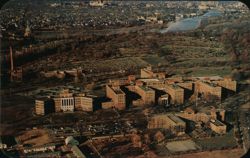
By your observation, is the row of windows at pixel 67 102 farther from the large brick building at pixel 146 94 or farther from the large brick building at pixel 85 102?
the large brick building at pixel 146 94

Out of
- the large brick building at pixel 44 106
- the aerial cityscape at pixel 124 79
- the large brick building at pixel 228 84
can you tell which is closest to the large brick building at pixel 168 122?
the aerial cityscape at pixel 124 79

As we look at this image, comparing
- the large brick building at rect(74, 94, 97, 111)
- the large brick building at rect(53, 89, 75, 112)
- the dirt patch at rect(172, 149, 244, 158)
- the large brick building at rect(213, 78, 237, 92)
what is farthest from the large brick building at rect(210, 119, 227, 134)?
the large brick building at rect(53, 89, 75, 112)

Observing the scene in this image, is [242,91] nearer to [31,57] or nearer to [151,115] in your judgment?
[151,115]

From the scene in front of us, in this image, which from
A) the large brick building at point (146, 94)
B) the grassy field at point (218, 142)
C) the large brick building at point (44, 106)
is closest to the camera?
the large brick building at point (44, 106)

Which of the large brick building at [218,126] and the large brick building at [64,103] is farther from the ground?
the large brick building at [64,103]

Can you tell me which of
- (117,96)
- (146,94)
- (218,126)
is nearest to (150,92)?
(146,94)

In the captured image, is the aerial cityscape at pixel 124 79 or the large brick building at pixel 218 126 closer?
the aerial cityscape at pixel 124 79

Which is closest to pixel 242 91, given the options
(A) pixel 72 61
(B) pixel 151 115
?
(B) pixel 151 115

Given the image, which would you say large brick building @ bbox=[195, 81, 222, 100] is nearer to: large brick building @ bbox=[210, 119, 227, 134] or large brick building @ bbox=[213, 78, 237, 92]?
large brick building @ bbox=[213, 78, 237, 92]
